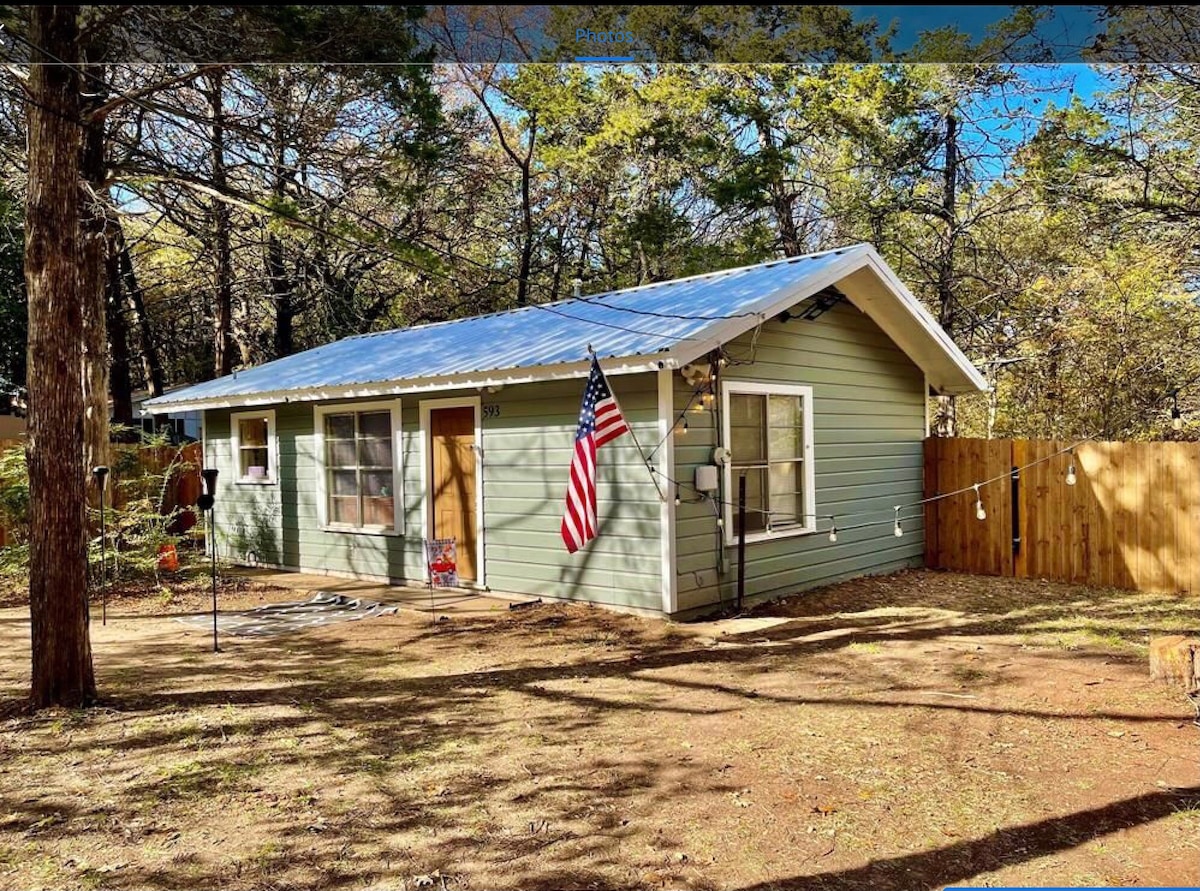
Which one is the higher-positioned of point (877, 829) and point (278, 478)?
point (278, 478)

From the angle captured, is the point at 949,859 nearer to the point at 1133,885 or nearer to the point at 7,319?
the point at 1133,885

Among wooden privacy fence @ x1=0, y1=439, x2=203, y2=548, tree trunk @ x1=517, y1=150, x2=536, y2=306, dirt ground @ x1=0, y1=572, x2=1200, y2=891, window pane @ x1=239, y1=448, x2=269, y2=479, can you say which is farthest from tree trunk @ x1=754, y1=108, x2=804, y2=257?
dirt ground @ x1=0, y1=572, x2=1200, y2=891

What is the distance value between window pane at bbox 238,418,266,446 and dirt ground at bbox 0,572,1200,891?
471cm

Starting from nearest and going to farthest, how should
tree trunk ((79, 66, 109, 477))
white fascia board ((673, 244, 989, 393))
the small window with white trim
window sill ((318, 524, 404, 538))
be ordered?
white fascia board ((673, 244, 989, 393)) → tree trunk ((79, 66, 109, 477)) → window sill ((318, 524, 404, 538)) → the small window with white trim

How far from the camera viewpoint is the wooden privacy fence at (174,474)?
37.0ft

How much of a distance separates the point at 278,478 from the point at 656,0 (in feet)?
35.9

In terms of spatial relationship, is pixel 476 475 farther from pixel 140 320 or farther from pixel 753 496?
pixel 140 320

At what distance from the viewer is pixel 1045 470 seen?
9.57m

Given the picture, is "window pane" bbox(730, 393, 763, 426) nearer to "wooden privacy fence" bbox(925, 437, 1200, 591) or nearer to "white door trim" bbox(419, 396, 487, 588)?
"white door trim" bbox(419, 396, 487, 588)

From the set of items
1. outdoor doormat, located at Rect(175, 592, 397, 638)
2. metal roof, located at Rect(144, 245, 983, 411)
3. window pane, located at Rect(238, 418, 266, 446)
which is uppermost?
metal roof, located at Rect(144, 245, 983, 411)

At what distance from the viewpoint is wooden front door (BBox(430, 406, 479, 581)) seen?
891cm

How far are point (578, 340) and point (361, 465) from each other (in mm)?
3418

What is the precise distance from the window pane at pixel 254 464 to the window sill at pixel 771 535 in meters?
Result: 6.63

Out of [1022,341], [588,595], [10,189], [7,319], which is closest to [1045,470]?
[588,595]
